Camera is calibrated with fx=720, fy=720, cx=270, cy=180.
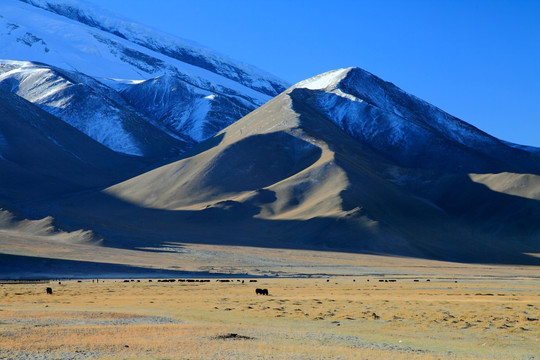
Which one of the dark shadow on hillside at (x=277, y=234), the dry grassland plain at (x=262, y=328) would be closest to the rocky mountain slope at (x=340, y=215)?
the dark shadow on hillside at (x=277, y=234)

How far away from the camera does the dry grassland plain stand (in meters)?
25.5

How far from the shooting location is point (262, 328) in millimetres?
33312

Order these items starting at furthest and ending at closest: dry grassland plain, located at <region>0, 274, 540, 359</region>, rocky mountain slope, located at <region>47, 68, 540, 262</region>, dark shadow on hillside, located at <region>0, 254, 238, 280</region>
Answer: rocky mountain slope, located at <region>47, 68, 540, 262</region> < dark shadow on hillside, located at <region>0, 254, 238, 280</region> < dry grassland plain, located at <region>0, 274, 540, 359</region>

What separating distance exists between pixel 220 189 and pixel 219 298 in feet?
475

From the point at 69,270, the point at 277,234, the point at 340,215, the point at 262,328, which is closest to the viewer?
the point at 262,328

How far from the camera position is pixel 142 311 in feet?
137

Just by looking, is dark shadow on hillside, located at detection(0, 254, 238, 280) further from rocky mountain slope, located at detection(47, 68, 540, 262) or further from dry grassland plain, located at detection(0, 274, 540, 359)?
rocky mountain slope, located at detection(47, 68, 540, 262)

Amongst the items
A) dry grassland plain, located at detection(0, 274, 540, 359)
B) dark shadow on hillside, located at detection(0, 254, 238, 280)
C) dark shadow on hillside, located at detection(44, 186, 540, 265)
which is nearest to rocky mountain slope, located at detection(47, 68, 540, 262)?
dark shadow on hillside, located at detection(44, 186, 540, 265)

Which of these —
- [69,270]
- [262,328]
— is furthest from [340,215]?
[262,328]

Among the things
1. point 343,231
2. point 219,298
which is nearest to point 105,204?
point 343,231

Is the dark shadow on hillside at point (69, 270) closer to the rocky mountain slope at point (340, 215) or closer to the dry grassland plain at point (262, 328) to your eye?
the dry grassland plain at point (262, 328)

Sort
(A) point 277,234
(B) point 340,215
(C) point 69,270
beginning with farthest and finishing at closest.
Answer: (B) point 340,215 → (A) point 277,234 → (C) point 69,270

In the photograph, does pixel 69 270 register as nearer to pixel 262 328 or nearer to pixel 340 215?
pixel 262 328

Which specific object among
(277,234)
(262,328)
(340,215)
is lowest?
(262,328)
